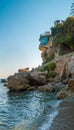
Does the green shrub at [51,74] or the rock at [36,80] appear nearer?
the rock at [36,80]

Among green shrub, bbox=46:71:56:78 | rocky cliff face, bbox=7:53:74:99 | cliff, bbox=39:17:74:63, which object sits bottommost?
rocky cliff face, bbox=7:53:74:99

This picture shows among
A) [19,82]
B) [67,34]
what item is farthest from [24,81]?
[67,34]

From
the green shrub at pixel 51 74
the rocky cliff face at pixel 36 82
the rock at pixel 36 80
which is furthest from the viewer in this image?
the green shrub at pixel 51 74

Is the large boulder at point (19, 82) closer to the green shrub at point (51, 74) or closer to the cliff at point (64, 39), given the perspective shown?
the green shrub at point (51, 74)

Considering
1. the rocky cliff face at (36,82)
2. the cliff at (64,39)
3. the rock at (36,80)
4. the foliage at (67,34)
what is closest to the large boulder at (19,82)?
the rocky cliff face at (36,82)

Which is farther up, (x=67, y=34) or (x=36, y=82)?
(x=67, y=34)

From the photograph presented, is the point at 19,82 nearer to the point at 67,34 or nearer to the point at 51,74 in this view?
the point at 51,74

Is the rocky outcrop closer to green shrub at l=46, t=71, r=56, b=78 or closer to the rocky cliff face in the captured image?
the rocky cliff face

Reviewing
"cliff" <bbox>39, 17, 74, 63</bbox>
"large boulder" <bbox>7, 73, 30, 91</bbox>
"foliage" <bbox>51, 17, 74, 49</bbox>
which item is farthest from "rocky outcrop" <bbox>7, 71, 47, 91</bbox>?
"cliff" <bbox>39, 17, 74, 63</bbox>

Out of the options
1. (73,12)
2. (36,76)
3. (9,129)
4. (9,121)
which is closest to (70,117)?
(9,129)

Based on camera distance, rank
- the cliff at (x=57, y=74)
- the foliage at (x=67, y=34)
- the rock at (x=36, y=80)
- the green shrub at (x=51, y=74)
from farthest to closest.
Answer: the foliage at (x=67, y=34) → the green shrub at (x=51, y=74) → the rock at (x=36, y=80) → the cliff at (x=57, y=74)

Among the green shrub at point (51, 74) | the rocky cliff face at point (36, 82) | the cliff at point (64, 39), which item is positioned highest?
the cliff at point (64, 39)

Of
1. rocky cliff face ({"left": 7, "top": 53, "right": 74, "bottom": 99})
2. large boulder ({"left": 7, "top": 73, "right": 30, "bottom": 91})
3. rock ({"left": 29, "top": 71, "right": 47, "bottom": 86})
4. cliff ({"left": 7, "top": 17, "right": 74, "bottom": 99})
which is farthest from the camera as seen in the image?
rock ({"left": 29, "top": 71, "right": 47, "bottom": 86})

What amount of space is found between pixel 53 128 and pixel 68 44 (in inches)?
1964
